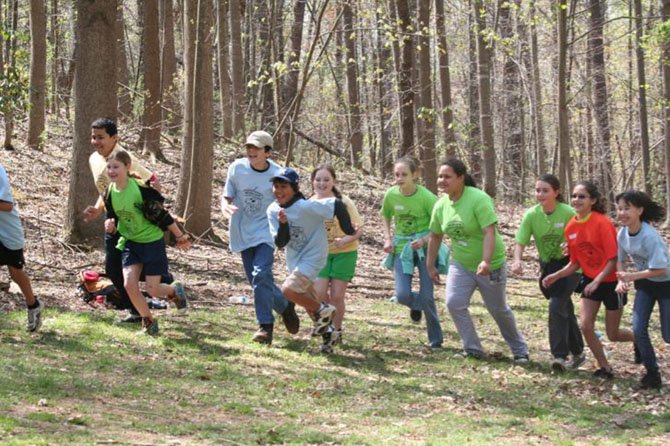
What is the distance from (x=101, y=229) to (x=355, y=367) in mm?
6052

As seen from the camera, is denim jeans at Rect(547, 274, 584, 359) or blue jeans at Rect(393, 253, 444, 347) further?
blue jeans at Rect(393, 253, 444, 347)

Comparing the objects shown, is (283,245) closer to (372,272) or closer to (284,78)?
(372,272)

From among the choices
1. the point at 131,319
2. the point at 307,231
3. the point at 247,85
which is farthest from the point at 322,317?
the point at 247,85

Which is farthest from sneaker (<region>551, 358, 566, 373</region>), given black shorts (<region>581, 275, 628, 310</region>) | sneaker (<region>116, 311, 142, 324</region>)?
sneaker (<region>116, 311, 142, 324</region>)

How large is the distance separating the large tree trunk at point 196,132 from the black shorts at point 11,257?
6.55 m

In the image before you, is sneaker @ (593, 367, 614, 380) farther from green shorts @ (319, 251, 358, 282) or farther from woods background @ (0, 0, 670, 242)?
woods background @ (0, 0, 670, 242)

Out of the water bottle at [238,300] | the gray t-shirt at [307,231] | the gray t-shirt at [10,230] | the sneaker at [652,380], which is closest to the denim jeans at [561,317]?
the sneaker at [652,380]

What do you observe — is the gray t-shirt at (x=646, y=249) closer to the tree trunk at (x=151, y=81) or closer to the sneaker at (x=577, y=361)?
the sneaker at (x=577, y=361)

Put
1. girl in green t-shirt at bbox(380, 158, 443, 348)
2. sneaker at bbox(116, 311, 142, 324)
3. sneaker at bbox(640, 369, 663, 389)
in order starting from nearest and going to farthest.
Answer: sneaker at bbox(640, 369, 663, 389), girl in green t-shirt at bbox(380, 158, 443, 348), sneaker at bbox(116, 311, 142, 324)

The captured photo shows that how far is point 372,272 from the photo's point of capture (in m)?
16.4

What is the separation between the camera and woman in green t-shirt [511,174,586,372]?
8859mm

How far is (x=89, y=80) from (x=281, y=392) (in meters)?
6.96

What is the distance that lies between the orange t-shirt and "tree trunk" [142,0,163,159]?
12685 millimetres

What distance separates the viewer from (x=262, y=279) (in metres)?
9.18
